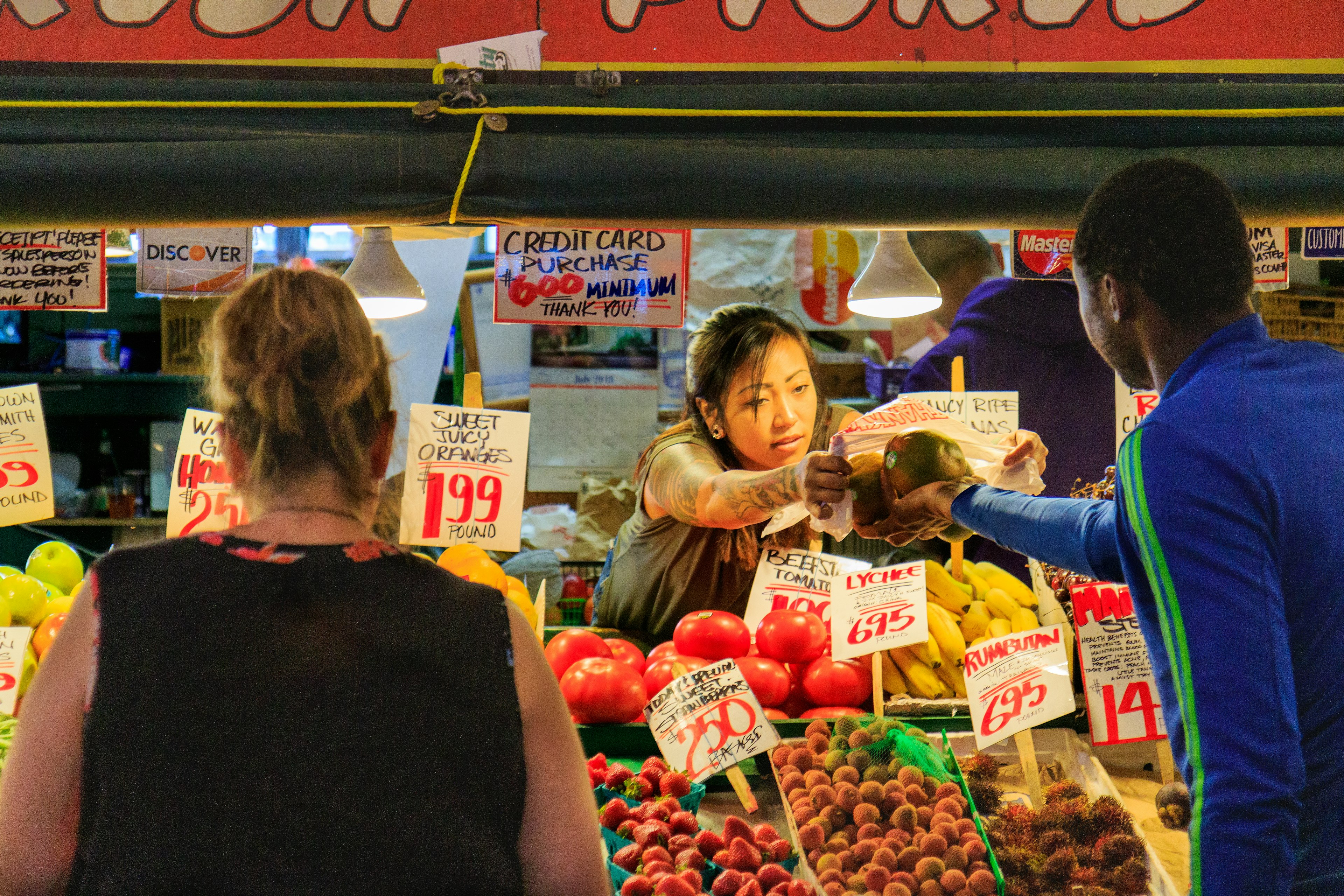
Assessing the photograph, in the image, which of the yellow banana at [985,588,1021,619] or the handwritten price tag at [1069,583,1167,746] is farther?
the yellow banana at [985,588,1021,619]

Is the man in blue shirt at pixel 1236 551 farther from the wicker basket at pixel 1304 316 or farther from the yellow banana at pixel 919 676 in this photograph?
the wicker basket at pixel 1304 316

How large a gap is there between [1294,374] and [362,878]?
44.9 inches

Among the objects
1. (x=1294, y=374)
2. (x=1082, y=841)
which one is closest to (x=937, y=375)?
(x=1082, y=841)

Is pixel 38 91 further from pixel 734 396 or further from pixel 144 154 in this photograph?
pixel 734 396

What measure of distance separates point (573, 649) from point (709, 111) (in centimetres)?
136

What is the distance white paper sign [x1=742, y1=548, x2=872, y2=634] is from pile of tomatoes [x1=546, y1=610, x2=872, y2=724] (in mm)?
125

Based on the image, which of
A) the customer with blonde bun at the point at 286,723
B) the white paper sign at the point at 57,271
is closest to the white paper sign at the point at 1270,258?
the customer with blonde bun at the point at 286,723

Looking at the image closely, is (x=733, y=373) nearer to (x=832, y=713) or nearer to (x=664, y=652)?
(x=664, y=652)

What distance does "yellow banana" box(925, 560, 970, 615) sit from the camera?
2.82 m

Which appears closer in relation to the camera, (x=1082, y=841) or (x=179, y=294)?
(x=1082, y=841)

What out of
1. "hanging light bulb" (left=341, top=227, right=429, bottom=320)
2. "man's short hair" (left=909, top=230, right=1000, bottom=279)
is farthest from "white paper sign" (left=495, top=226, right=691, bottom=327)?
"man's short hair" (left=909, top=230, right=1000, bottom=279)

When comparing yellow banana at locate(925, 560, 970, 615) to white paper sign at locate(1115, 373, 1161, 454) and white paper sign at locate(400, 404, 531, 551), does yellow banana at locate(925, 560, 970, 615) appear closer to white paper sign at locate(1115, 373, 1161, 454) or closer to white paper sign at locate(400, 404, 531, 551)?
white paper sign at locate(1115, 373, 1161, 454)

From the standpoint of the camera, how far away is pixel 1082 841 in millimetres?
2035

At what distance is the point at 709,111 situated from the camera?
1.79 m
